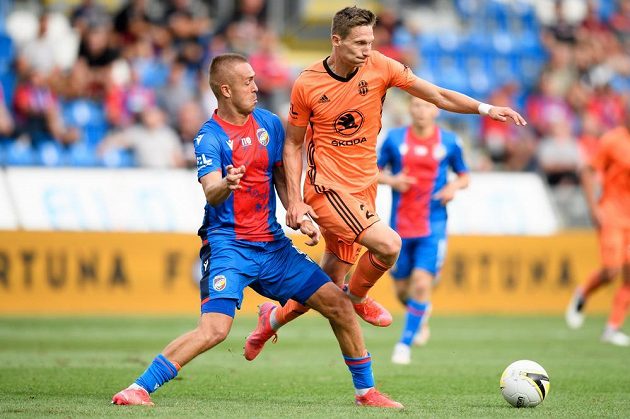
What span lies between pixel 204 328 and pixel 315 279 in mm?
898

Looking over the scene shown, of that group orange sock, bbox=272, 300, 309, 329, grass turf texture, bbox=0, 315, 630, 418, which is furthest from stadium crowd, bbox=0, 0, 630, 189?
orange sock, bbox=272, 300, 309, 329

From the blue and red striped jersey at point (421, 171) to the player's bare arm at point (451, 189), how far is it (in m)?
0.14

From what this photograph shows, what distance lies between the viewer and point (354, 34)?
824 cm

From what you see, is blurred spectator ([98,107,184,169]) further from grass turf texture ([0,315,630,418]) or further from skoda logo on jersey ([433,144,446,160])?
skoda logo on jersey ([433,144,446,160])

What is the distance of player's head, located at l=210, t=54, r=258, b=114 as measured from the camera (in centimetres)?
804

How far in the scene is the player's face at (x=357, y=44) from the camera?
823 centimetres

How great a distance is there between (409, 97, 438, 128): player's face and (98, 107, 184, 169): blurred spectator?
258 inches

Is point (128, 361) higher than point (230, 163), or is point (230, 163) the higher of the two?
point (230, 163)

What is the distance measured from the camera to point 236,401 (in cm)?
841

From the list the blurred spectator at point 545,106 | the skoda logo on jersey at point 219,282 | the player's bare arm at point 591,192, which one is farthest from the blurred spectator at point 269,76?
the skoda logo on jersey at point 219,282

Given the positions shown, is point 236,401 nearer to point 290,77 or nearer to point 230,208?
point 230,208

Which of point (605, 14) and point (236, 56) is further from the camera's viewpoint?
point (605, 14)

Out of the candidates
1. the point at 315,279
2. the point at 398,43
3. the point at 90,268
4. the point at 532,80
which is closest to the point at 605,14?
the point at 532,80

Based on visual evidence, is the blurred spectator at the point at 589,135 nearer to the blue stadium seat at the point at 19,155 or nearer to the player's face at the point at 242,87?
the blue stadium seat at the point at 19,155
